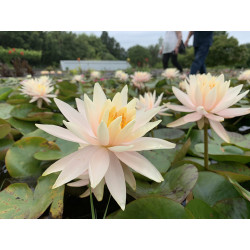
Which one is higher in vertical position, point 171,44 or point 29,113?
point 171,44

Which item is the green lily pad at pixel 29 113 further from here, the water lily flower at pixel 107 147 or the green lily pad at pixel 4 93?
the water lily flower at pixel 107 147

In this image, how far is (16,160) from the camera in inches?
22.7

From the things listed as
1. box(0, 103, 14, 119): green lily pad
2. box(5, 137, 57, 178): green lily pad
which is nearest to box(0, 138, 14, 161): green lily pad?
box(5, 137, 57, 178): green lily pad

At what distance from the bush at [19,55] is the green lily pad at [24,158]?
3428 mm

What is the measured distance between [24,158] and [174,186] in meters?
0.44

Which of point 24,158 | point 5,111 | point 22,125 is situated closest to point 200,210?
point 24,158

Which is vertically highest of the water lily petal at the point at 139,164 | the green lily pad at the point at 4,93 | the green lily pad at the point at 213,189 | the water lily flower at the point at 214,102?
the water lily flower at the point at 214,102

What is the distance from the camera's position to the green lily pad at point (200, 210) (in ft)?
1.17

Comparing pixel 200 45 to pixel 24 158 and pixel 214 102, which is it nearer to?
pixel 214 102

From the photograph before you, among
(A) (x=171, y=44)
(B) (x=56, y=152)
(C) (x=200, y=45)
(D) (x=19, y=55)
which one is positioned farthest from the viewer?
(D) (x=19, y=55)

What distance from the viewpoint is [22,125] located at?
92 centimetres

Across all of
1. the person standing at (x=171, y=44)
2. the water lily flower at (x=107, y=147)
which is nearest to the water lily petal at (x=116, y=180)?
the water lily flower at (x=107, y=147)

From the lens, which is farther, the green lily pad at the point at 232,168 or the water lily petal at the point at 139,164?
the green lily pad at the point at 232,168
